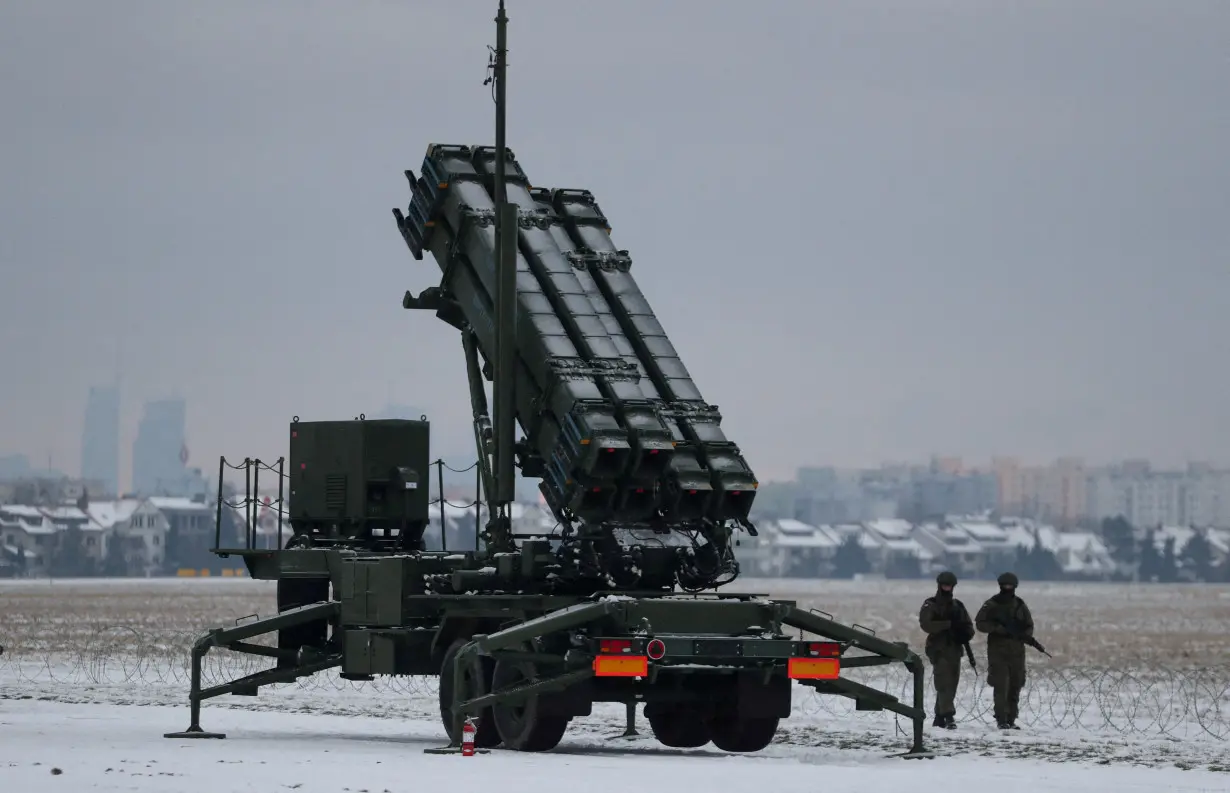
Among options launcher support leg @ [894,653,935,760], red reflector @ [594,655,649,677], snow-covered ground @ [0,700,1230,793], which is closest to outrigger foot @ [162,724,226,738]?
snow-covered ground @ [0,700,1230,793]

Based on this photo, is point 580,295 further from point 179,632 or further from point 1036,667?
point 179,632

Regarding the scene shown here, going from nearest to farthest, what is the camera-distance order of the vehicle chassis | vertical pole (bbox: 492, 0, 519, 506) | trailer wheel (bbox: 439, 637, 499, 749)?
1. the vehicle chassis
2. trailer wheel (bbox: 439, 637, 499, 749)
3. vertical pole (bbox: 492, 0, 519, 506)

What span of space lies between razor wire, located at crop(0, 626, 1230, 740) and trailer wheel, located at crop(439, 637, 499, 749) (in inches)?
238

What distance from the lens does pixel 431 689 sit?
110 feet

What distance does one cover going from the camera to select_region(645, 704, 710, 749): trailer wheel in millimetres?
22609

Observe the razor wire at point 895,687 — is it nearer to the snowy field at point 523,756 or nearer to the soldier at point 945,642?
the snowy field at point 523,756

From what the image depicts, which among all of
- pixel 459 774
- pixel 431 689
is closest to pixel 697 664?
pixel 459 774

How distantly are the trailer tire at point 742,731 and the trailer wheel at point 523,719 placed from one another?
5.88 ft

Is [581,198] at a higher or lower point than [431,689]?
higher

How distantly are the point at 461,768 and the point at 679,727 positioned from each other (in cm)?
424

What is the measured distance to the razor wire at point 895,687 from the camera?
26.8 m

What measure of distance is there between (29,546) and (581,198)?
17765 cm

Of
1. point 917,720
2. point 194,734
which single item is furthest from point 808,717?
point 194,734

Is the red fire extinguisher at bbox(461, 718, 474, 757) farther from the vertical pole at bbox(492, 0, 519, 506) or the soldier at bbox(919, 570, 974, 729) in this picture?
the soldier at bbox(919, 570, 974, 729)
